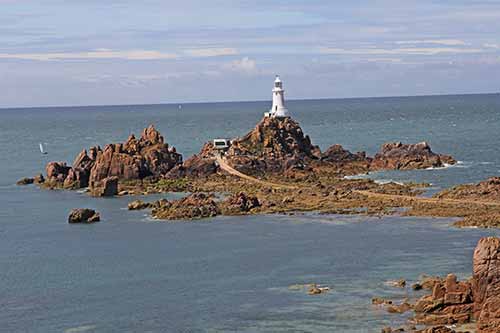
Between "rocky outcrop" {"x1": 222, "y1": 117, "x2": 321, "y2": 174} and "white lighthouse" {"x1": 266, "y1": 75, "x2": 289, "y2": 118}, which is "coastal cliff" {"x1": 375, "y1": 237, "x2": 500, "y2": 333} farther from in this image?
"white lighthouse" {"x1": 266, "y1": 75, "x2": 289, "y2": 118}

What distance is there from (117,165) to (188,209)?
89.9 ft

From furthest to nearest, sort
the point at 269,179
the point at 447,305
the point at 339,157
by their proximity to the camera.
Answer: the point at 339,157
the point at 269,179
the point at 447,305

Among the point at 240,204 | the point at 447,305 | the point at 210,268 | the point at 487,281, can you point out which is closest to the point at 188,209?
the point at 240,204

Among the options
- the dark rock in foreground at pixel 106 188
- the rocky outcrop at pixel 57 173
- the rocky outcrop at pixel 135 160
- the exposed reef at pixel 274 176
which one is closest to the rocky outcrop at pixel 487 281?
the exposed reef at pixel 274 176

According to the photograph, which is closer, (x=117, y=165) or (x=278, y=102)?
(x=117, y=165)

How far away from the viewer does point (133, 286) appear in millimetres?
63156

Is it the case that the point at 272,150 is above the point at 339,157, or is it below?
above

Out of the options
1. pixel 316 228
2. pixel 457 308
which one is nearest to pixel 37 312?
pixel 457 308

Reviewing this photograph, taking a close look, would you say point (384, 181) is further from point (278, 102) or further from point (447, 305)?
point (447, 305)

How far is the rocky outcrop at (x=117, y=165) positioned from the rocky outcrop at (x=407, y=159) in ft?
91.8

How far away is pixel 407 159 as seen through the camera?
125 m

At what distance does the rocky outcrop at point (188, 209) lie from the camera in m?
90.5

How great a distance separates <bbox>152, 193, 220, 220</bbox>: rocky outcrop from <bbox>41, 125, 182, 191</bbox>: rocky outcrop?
21127mm

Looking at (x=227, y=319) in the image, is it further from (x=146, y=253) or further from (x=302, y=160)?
(x=302, y=160)
